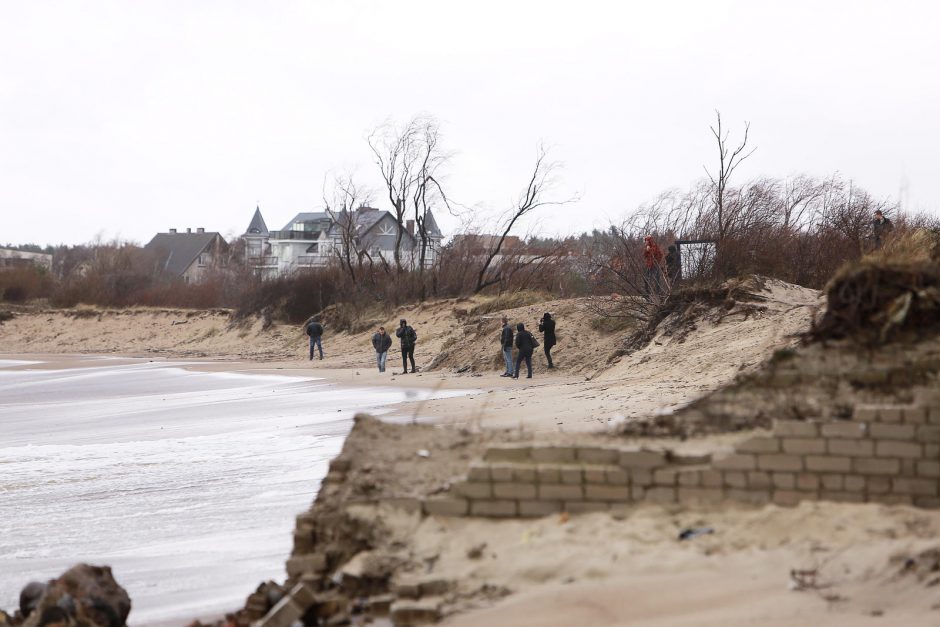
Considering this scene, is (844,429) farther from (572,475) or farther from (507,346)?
(507,346)

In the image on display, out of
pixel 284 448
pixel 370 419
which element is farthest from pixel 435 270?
pixel 370 419

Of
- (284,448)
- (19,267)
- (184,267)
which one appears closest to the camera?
(284,448)

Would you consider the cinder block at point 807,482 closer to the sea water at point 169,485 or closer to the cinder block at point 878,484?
the cinder block at point 878,484

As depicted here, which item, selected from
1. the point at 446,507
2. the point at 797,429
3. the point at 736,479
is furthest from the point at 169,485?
the point at 797,429

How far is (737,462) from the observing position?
751 cm

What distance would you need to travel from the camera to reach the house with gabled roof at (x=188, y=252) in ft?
355

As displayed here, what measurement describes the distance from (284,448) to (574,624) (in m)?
10.1

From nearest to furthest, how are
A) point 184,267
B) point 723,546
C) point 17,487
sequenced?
point 723,546
point 17,487
point 184,267

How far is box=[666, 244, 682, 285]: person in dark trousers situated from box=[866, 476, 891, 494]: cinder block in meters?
17.5

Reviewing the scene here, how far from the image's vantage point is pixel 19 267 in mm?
70562

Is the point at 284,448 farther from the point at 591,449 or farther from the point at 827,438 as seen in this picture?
the point at 827,438

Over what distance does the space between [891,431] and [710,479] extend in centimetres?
126

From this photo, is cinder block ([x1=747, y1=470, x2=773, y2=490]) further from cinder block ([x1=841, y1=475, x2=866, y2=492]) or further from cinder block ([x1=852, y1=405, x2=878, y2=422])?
cinder block ([x1=852, y1=405, x2=878, y2=422])

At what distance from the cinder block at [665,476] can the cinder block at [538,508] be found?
2.34 ft
